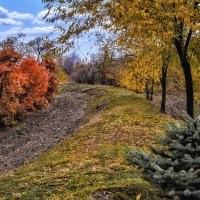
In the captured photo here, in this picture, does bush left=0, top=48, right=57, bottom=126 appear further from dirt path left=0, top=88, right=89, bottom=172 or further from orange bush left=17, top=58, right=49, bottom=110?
dirt path left=0, top=88, right=89, bottom=172

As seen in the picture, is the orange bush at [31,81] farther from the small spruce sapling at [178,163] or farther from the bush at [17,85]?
the small spruce sapling at [178,163]

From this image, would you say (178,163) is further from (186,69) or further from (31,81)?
(31,81)

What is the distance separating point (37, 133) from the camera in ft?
89.7

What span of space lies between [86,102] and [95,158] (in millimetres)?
31549

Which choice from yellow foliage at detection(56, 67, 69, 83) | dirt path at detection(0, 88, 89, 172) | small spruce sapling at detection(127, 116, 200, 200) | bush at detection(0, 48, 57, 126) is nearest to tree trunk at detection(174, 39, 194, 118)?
small spruce sapling at detection(127, 116, 200, 200)

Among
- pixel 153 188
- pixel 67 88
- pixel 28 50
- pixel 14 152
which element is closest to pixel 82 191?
pixel 153 188

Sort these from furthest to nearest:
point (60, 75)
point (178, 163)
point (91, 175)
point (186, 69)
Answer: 1. point (60, 75)
2. point (186, 69)
3. point (91, 175)
4. point (178, 163)

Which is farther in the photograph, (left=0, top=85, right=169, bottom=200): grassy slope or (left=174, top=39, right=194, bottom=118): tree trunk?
(left=174, top=39, right=194, bottom=118): tree trunk

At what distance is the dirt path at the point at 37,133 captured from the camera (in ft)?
67.9

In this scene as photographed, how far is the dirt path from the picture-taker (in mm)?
20688

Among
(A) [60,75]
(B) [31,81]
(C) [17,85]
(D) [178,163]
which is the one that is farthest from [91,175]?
(A) [60,75]

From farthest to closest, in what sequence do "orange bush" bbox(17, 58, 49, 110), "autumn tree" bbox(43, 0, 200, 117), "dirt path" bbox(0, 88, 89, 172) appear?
1. "orange bush" bbox(17, 58, 49, 110)
2. "dirt path" bbox(0, 88, 89, 172)
3. "autumn tree" bbox(43, 0, 200, 117)

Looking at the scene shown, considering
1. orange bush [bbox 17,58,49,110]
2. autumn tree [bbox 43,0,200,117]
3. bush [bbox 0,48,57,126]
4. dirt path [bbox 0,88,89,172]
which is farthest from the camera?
orange bush [bbox 17,58,49,110]

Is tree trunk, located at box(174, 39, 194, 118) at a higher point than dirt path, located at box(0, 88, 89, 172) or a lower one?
higher
